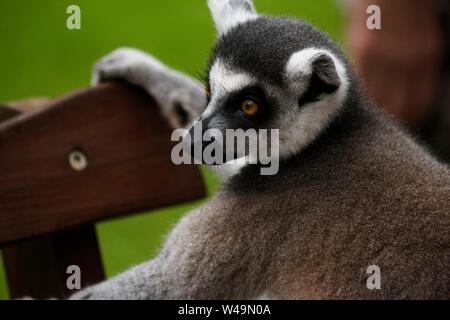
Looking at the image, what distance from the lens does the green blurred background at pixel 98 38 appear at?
667 cm

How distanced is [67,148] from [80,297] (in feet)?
2.01

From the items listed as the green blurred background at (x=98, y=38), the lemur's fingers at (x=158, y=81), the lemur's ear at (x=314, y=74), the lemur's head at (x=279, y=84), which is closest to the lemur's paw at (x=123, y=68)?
the lemur's fingers at (x=158, y=81)

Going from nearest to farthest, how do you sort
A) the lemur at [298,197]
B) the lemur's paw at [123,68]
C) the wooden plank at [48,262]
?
the lemur at [298,197]
the wooden plank at [48,262]
the lemur's paw at [123,68]

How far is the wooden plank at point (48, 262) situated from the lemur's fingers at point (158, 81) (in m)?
0.71

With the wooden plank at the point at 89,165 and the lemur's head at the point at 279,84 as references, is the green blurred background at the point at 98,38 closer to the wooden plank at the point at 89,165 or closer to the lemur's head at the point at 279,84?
the wooden plank at the point at 89,165

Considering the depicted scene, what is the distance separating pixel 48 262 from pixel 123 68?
978 mm

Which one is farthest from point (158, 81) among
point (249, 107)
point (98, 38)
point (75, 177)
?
point (98, 38)

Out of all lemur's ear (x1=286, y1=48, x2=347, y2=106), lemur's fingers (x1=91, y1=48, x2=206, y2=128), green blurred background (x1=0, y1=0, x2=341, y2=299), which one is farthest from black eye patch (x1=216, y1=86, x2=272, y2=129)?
green blurred background (x1=0, y1=0, x2=341, y2=299)

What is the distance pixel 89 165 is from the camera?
269cm

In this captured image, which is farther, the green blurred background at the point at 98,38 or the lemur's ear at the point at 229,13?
the green blurred background at the point at 98,38

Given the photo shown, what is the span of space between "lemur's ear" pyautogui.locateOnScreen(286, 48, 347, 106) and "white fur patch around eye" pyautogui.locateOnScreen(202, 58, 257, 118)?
160 mm

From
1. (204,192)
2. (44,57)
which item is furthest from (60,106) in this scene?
(44,57)
